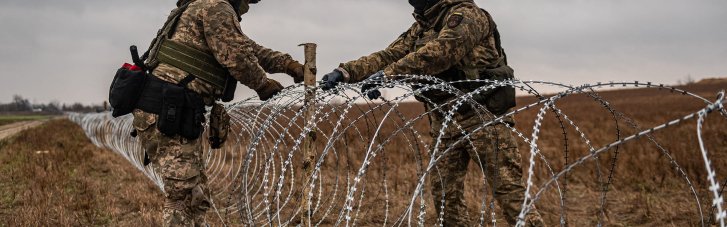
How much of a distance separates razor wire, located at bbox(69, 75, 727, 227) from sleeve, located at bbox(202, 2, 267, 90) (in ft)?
1.01

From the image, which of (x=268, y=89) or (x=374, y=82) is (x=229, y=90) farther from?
(x=374, y=82)

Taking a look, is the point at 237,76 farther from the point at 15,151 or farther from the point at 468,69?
the point at 15,151

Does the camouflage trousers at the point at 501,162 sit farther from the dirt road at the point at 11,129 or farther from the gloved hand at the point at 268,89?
the dirt road at the point at 11,129

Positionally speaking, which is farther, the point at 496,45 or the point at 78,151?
the point at 78,151

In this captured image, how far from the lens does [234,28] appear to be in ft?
10.7

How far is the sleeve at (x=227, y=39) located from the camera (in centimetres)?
319

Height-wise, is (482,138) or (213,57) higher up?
(213,57)

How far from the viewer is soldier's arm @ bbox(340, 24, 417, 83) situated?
3.61m

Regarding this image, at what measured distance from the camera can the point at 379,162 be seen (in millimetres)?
9195

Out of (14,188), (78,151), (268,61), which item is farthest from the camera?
(78,151)

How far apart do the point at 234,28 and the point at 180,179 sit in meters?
1.01

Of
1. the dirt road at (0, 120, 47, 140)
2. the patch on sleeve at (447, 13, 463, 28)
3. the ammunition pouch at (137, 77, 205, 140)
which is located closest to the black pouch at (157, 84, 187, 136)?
the ammunition pouch at (137, 77, 205, 140)

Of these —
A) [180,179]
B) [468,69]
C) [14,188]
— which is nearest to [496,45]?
[468,69]

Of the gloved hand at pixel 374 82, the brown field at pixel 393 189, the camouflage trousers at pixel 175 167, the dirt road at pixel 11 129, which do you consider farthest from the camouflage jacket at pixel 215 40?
the dirt road at pixel 11 129
